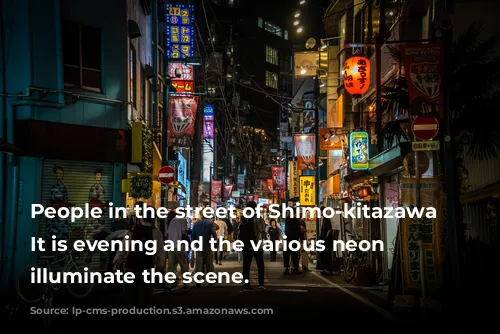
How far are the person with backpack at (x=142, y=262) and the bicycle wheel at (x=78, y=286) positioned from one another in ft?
17.4

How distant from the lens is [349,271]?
811 inches

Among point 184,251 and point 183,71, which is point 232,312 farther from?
point 183,71

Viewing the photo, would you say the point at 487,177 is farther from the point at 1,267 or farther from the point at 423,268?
the point at 1,267

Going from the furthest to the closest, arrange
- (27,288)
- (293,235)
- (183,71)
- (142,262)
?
(183,71) → (293,235) → (27,288) → (142,262)

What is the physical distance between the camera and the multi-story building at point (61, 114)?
18062 mm

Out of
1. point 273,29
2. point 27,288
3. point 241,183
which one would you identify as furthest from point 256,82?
point 27,288

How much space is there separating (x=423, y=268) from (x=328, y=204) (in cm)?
2526

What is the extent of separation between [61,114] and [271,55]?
8203 cm

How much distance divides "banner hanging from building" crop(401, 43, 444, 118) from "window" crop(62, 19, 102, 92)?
420 inches

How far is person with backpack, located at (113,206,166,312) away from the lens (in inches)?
424

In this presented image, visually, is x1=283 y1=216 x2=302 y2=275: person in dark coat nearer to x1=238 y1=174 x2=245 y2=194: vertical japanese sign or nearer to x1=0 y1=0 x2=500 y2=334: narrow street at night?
x1=0 y1=0 x2=500 y2=334: narrow street at night

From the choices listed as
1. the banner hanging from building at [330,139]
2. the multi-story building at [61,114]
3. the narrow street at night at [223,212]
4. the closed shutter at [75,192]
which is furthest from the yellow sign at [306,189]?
the closed shutter at [75,192]

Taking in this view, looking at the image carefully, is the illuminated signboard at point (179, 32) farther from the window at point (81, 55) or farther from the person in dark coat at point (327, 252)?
the person in dark coat at point (327, 252)

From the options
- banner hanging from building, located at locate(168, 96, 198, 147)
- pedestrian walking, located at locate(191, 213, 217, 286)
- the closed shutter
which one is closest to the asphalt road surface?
pedestrian walking, located at locate(191, 213, 217, 286)
